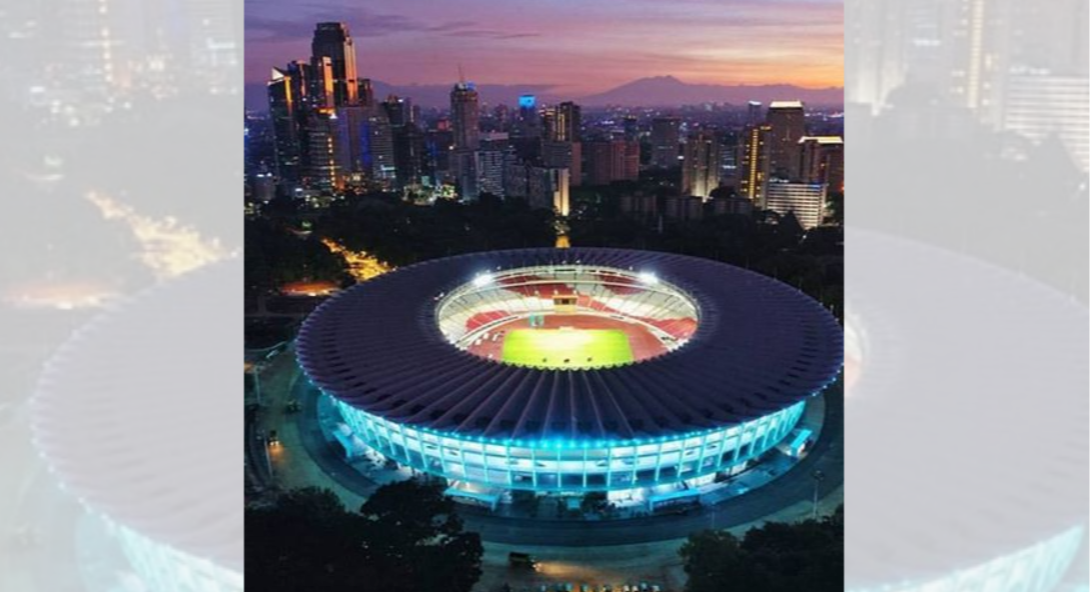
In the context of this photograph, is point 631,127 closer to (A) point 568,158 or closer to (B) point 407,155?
(A) point 568,158

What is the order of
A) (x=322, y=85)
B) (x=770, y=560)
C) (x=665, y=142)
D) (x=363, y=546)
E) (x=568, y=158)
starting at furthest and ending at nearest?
(x=665, y=142) < (x=322, y=85) < (x=568, y=158) < (x=363, y=546) < (x=770, y=560)
